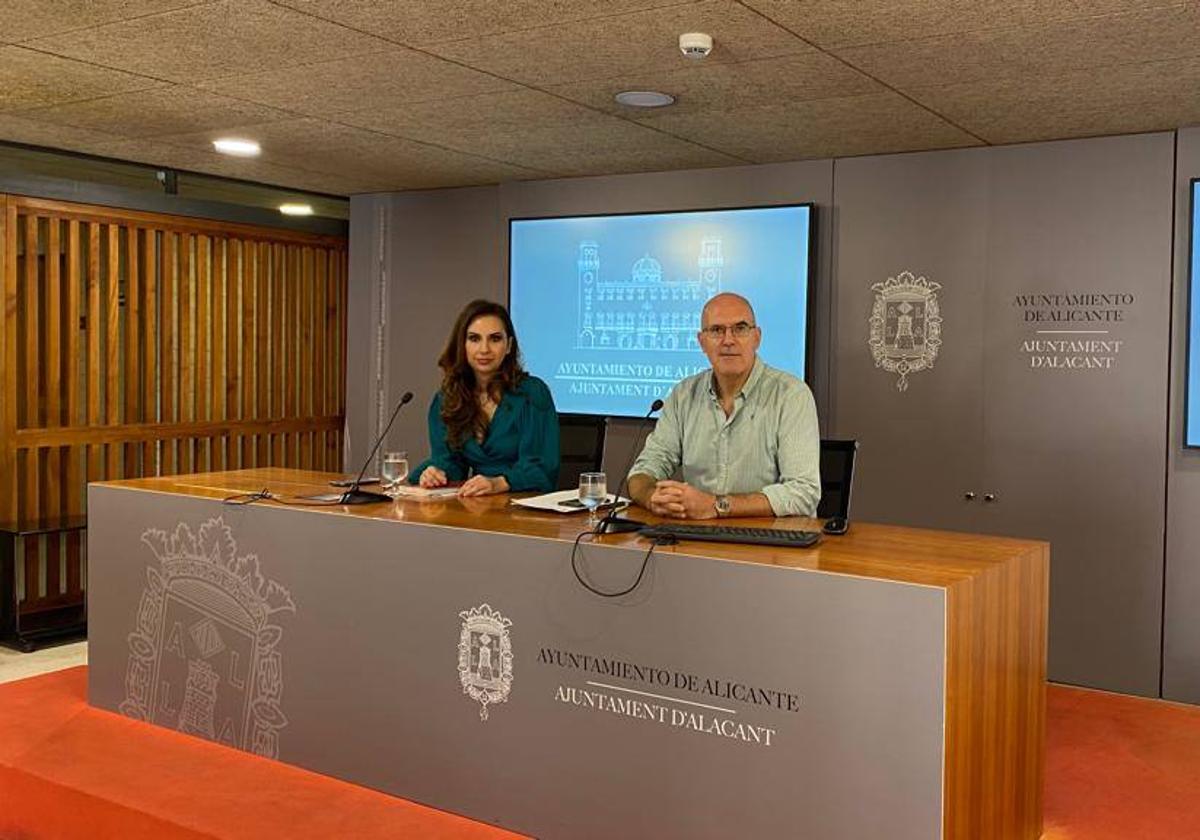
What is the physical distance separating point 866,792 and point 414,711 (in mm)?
1268

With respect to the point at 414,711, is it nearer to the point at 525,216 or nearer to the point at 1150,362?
the point at 1150,362

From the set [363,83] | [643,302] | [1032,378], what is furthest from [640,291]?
[363,83]

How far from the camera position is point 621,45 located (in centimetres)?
361

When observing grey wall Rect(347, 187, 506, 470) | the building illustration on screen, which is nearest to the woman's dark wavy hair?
the building illustration on screen

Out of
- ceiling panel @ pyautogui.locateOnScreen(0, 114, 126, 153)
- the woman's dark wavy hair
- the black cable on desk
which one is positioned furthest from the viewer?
ceiling panel @ pyautogui.locateOnScreen(0, 114, 126, 153)

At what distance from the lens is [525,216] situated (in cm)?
637

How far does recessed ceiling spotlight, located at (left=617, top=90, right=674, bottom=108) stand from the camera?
13.8 feet

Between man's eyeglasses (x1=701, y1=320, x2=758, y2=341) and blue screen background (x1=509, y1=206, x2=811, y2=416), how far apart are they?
2192 mm

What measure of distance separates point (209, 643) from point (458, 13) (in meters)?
2.05

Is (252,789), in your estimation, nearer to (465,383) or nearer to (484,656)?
(484,656)

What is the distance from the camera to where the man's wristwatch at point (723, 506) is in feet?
10.2

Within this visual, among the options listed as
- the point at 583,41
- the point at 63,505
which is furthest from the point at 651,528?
the point at 63,505

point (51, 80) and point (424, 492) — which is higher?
point (51, 80)

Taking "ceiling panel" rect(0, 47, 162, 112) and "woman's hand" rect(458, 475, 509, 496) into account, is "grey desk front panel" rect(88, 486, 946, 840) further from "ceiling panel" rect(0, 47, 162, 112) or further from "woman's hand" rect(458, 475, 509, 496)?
"ceiling panel" rect(0, 47, 162, 112)
